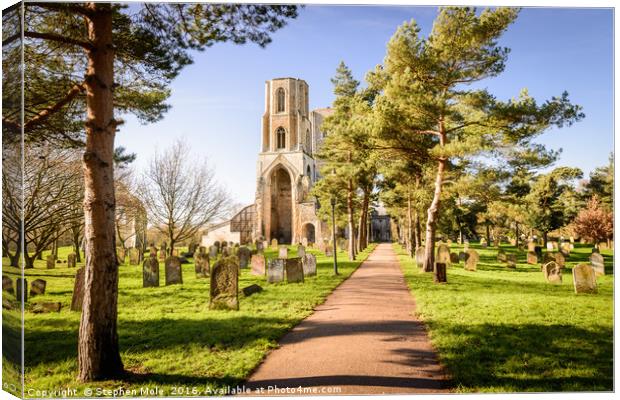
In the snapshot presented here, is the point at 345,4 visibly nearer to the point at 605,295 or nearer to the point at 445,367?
the point at 445,367

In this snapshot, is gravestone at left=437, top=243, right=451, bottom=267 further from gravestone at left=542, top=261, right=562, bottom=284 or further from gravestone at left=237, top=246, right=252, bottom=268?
gravestone at left=237, top=246, right=252, bottom=268

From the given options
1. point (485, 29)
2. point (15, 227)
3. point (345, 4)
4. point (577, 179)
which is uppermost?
point (485, 29)

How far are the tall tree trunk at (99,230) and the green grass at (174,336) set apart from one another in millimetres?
302

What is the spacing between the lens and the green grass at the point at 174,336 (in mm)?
3625

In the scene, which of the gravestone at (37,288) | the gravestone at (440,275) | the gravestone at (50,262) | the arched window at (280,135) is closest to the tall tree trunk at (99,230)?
the arched window at (280,135)

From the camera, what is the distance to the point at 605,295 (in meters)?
6.62

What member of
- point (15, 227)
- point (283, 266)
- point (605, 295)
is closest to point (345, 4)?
point (15, 227)

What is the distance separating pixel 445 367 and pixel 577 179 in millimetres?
4538

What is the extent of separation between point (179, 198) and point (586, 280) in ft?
34.1

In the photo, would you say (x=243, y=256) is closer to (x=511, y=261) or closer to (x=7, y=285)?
(x=7, y=285)

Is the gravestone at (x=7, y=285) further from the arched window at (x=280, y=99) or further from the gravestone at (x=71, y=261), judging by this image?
the gravestone at (x=71, y=261)

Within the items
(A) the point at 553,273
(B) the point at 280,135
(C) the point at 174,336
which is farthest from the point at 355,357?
(A) the point at 553,273

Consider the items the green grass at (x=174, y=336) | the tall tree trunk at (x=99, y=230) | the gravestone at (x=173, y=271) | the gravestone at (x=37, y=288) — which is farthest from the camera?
the gravestone at (x=173, y=271)

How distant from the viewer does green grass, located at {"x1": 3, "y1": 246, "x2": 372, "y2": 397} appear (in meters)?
3.62
